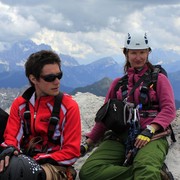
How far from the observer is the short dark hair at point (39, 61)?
20.8 ft

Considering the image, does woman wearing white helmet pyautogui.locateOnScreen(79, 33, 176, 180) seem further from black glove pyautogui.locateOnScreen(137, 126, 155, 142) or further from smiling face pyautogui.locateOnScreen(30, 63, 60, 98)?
smiling face pyautogui.locateOnScreen(30, 63, 60, 98)

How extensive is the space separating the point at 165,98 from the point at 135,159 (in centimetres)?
161

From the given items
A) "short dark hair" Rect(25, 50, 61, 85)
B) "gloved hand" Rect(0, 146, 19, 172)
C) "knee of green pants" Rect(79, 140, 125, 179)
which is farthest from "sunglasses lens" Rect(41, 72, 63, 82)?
"knee of green pants" Rect(79, 140, 125, 179)

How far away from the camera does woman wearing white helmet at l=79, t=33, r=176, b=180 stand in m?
6.43

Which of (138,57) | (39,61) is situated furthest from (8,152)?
(138,57)

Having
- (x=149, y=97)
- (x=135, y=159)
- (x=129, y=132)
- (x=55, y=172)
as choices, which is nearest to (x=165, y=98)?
(x=149, y=97)

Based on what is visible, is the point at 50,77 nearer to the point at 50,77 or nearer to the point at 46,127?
the point at 50,77

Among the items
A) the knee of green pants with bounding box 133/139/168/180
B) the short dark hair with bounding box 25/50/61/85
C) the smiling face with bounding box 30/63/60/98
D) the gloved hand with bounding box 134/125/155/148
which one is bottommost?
the knee of green pants with bounding box 133/139/168/180

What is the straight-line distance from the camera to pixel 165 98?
7.25 m

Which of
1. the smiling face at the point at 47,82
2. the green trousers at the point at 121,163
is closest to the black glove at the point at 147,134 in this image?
the green trousers at the point at 121,163

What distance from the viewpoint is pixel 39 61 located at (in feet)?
20.8

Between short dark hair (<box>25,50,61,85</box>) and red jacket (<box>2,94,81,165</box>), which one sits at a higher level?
short dark hair (<box>25,50,61,85</box>)

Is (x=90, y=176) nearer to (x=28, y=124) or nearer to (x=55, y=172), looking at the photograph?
(x=55, y=172)

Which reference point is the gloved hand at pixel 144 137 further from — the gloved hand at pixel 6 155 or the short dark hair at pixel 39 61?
the gloved hand at pixel 6 155
